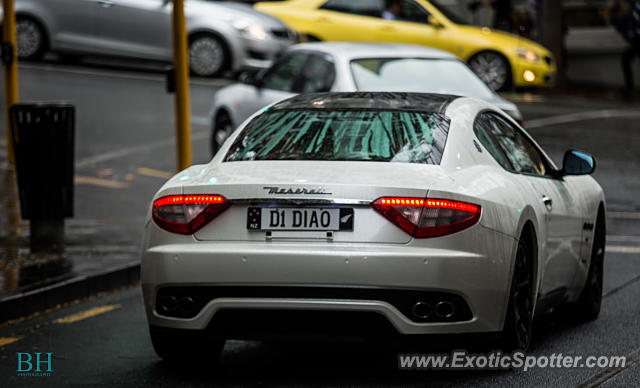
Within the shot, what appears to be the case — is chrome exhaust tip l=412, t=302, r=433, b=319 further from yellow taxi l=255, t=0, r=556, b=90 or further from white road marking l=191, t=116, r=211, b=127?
yellow taxi l=255, t=0, r=556, b=90

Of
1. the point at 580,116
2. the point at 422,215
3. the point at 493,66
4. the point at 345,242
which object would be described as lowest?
the point at 580,116

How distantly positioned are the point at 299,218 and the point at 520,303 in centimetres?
132

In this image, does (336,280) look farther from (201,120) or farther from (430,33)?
(430,33)

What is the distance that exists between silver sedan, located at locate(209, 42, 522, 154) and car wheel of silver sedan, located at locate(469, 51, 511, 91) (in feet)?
27.6

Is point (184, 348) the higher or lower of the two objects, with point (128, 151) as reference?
higher

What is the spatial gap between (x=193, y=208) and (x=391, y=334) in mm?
1094

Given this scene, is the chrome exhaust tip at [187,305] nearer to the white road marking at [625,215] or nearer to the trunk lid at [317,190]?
the trunk lid at [317,190]

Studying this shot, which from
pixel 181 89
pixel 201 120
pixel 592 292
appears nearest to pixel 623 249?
pixel 592 292

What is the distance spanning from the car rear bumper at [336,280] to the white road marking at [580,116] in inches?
543

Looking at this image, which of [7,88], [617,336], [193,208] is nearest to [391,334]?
[193,208]

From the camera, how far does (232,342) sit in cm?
757

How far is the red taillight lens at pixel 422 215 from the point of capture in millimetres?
6117

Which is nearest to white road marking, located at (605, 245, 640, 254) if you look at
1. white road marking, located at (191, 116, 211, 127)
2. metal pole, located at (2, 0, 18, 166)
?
metal pole, located at (2, 0, 18, 166)

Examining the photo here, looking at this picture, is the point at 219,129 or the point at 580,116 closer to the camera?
the point at 219,129
